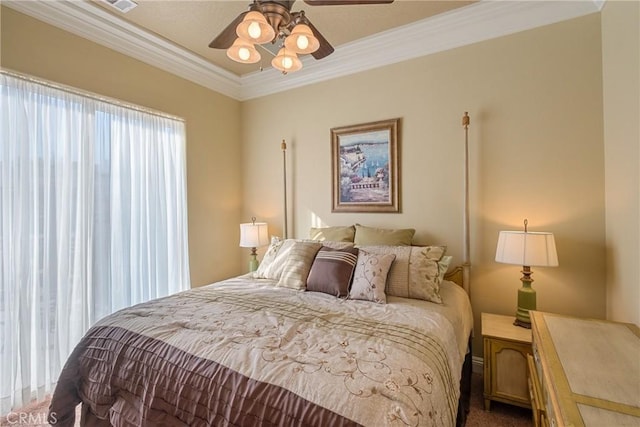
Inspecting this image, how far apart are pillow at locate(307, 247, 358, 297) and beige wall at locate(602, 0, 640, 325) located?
1.57 metres


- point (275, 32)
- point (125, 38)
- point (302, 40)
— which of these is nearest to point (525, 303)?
point (302, 40)

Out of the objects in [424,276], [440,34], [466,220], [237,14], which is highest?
[237,14]

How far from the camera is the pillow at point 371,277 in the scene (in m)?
1.93

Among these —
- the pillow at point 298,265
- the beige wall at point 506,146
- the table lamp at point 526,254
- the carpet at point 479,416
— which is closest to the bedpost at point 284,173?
the beige wall at point 506,146

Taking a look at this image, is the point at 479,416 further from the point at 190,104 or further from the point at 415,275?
the point at 190,104

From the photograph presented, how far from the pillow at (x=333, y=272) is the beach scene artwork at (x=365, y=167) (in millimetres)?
834

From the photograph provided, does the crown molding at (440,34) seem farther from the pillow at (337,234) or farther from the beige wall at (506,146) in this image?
the pillow at (337,234)

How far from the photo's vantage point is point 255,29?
5.01 ft

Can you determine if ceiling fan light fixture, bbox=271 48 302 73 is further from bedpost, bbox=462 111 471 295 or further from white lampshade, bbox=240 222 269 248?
white lampshade, bbox=240 222 269 248

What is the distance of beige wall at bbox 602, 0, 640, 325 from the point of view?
62.7 inches

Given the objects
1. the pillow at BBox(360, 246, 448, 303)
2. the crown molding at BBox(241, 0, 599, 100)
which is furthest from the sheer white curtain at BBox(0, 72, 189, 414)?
the pillow at BBox(360, 246, 448, 303)

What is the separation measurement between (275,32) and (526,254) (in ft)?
6.67

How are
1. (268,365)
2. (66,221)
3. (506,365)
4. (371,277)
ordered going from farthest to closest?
(66,221)
(371,277)
(506,365)
(268,365)

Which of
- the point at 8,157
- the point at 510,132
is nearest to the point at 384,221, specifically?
the point at 510,132
